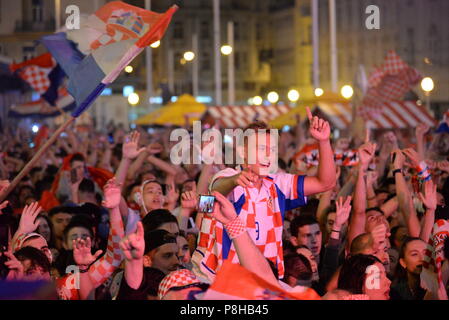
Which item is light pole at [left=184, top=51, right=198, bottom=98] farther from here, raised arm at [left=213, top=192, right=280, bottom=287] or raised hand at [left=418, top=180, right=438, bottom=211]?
raised arm at [left=213, top=192, right=280, bottom=287]

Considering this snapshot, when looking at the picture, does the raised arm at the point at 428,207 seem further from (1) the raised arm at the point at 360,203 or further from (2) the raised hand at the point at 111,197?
(2) the raised hand at the point at 111,197

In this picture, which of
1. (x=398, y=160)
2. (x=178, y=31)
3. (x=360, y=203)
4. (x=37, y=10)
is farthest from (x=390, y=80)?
(x=178, y=31)

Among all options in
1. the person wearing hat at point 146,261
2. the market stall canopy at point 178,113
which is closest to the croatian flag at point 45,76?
the market stall canopy at point 178,113

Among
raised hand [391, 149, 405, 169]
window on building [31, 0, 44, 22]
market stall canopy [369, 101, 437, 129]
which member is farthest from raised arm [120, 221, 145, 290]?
window on building [31, 0, 44, 22]

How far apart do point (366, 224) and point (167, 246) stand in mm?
1749

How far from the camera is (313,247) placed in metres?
6.94

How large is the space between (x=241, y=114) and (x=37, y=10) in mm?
42002

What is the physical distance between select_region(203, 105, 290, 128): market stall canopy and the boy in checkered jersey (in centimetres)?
2281

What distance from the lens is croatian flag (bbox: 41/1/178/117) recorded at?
7277 millimetres

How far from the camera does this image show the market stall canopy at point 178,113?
93.7 ft

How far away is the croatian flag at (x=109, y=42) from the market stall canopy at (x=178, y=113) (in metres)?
19.4

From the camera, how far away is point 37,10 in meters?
68.1
